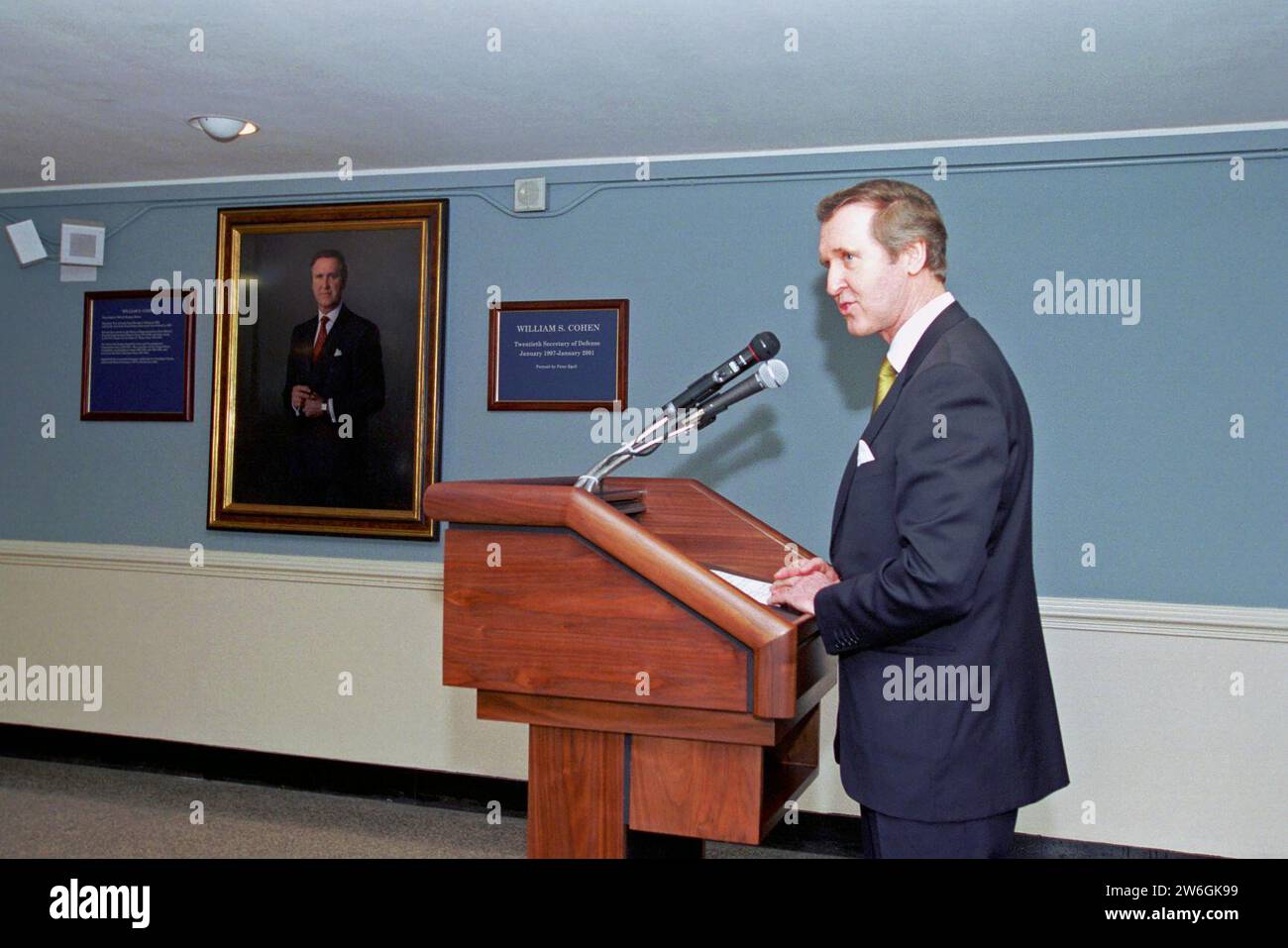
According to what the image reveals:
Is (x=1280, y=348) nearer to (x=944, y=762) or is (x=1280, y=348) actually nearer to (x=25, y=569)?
(x=944, y=762)

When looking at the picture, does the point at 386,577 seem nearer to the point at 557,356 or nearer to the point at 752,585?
the point at 557,356

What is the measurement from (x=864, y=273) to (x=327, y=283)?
324 centimetres

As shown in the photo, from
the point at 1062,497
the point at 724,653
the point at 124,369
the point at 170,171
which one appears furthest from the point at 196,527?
Result: the point at 724,653

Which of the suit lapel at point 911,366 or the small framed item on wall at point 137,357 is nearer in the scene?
the suit lapel at point 911,366

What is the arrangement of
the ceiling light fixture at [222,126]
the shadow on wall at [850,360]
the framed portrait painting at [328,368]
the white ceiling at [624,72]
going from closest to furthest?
the white ceiling at [624,72]
the ceiling light fixture at [222,126]
the shadow on wall at [850,360]
the framed portrait painting at [328,368]

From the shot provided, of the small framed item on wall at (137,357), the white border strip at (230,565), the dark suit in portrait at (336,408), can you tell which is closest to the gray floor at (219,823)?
the white border strip at (230,565)

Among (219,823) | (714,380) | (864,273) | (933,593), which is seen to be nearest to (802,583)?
(933,593)

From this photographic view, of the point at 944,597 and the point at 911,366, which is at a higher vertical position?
the point at 911,366

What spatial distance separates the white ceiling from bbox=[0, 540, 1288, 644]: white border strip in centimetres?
155

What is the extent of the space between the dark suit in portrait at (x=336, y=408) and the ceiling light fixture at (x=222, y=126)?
0.85m

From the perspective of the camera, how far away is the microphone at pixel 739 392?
6.35 ft

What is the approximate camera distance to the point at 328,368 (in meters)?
4.61

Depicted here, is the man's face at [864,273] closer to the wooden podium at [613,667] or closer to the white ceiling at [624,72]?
the wooden podium at [613,667]

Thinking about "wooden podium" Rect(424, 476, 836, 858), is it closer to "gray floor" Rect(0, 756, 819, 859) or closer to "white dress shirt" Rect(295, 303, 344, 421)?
"gray floor" Rect(0, 756, 819, 859)
